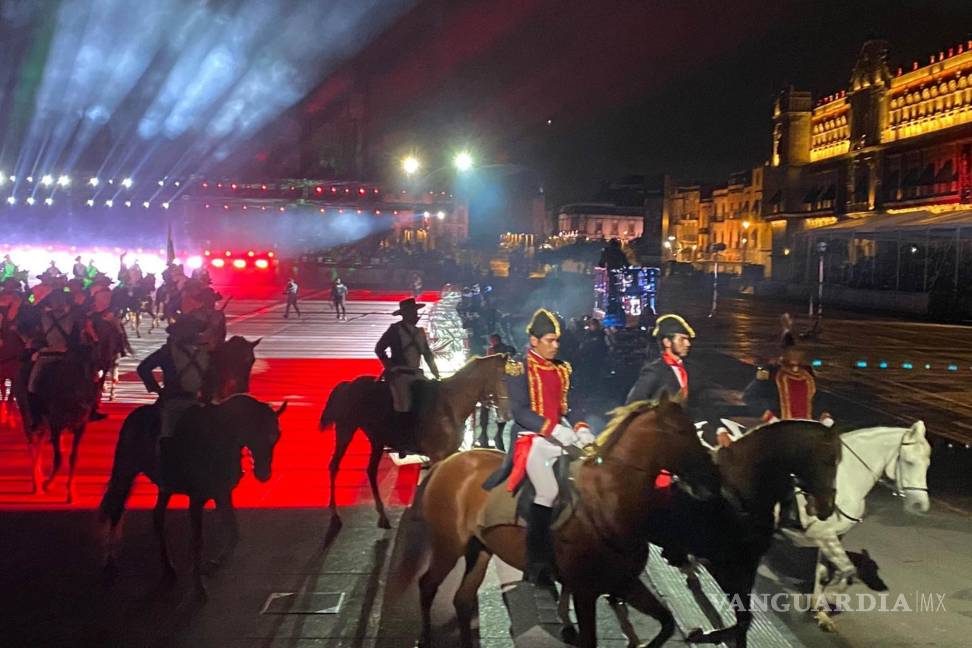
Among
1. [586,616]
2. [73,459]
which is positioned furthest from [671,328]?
[73,459]

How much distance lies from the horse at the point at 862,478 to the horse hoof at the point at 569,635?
1.86 meters

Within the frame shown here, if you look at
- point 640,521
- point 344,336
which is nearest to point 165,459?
point 640,521

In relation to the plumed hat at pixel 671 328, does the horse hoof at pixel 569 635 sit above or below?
below

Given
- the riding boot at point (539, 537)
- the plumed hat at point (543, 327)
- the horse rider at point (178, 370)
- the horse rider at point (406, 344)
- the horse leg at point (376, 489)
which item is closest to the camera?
the riding boot at point (539, 537)

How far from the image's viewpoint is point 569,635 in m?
6.29

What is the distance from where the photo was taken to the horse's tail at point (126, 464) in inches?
288

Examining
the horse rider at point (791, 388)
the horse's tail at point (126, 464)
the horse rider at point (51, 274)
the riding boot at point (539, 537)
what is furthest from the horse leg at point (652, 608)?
the horse rider at point (51, 274)

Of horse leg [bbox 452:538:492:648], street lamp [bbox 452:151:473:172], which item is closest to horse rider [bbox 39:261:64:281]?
street lamp [bbox 452:151:473:172]

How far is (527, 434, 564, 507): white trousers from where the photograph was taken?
5637 mm

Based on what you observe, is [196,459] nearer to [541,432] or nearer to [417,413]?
[417,413]

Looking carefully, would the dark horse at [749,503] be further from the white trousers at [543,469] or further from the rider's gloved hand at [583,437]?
the white trousers at [543,469]

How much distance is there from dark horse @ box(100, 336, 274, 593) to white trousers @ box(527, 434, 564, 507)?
2.77 meters

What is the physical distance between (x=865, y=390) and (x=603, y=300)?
661 cm

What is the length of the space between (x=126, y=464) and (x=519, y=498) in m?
3.54
